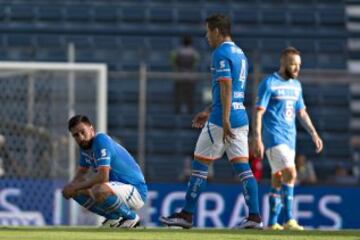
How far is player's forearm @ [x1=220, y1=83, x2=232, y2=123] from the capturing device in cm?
1006

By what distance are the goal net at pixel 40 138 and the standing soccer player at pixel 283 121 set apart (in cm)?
423

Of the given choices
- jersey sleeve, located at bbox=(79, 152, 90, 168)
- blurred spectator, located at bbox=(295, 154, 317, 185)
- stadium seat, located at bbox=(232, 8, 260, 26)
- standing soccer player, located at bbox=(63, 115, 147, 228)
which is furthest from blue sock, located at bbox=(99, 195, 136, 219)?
stadium seat, located at bbox=(232, 8, 260, 26)

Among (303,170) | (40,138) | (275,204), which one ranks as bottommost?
(303,170)

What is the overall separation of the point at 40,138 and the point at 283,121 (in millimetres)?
4894

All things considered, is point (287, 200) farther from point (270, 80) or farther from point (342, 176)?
point (342, 176)

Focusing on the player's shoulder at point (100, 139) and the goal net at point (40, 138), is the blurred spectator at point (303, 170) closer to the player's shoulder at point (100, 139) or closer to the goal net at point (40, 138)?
the goal net at point (40, 138)

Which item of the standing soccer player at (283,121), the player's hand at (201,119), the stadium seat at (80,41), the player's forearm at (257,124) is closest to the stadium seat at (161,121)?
the stadium seat at (80,41)

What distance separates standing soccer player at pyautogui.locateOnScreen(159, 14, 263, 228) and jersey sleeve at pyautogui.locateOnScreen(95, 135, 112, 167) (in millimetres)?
682

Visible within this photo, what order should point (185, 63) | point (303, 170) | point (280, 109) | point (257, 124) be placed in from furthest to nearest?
point (185, 63)
point (303, 170)
point (280, 109)
point (257, 124)

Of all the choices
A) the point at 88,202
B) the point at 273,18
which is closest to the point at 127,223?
the point at 88,202

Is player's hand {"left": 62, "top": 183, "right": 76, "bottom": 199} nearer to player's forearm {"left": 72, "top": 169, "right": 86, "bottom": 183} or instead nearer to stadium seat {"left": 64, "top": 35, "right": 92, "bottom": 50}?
player's forearm {"left": 72, "top": 169, "right": 86, "bottom": 183}

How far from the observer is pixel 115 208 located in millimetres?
10344

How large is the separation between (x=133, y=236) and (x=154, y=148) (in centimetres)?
1013

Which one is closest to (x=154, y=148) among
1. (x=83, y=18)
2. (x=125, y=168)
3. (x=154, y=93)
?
(x=154, y=93)
